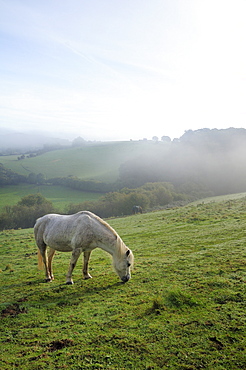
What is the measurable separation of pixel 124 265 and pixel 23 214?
48072 millimetres

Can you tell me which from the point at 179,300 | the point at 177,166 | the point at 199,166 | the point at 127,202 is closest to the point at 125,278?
Result: the point at 179,300

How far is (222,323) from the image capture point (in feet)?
17.5

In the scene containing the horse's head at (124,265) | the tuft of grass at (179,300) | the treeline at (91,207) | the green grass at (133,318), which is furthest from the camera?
the treeline at (91,207)

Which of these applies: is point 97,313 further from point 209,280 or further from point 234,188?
point 234,188

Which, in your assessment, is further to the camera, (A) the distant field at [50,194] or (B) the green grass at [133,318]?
(A) the distant field at [50,194]

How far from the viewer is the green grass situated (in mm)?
4449

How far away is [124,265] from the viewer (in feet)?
28.6

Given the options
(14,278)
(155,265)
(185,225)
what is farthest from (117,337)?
(185,225)

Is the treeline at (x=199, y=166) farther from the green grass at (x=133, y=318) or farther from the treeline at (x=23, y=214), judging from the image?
the green grass at (x=133, y=318)

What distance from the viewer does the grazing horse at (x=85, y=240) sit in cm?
880

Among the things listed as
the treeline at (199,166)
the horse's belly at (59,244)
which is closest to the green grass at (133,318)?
the horse's belly at (59,244)

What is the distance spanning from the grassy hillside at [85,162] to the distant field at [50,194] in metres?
15.3

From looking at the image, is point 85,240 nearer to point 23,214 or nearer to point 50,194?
point 23,214

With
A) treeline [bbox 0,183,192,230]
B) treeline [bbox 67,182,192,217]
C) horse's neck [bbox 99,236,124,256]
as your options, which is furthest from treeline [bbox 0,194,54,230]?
horse's neck [bbox 99,236,124,256]
